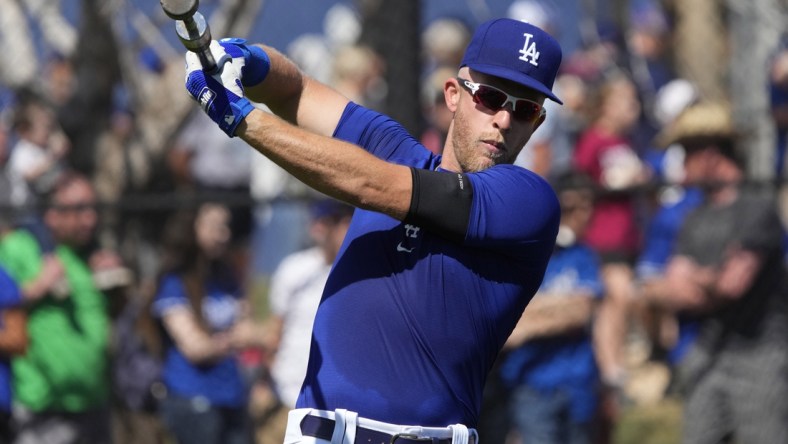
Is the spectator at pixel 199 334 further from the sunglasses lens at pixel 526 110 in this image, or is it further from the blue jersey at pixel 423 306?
the sunglasses lens at pixel 526 110

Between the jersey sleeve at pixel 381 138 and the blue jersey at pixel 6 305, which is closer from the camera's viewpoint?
the jersey sleeve at pixel 381 138

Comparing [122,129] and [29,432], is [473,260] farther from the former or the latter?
[122,129]

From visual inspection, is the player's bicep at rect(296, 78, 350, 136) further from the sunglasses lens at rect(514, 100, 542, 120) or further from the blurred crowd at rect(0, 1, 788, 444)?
the blurred crowd at rect(0, 1, 788, 444)

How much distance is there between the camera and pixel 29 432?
7.71 meters

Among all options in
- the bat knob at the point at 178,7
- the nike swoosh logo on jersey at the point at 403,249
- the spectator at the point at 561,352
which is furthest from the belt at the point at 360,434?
the spectator at the point at 561,352

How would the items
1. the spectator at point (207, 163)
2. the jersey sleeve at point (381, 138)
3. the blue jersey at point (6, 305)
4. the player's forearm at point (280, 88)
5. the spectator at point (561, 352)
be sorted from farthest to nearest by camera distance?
the spectator at point (207, 163), the blue jersey at point (6, 305), the spectator at point (561, 352), the player's forearm at point (280, 88), the jersey sleeve at point (381, 138)

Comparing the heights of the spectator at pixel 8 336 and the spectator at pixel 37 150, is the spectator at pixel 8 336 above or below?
below

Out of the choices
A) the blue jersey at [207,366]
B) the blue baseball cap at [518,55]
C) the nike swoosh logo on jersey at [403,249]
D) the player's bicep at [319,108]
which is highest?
the blue baseball cap at [518,55]

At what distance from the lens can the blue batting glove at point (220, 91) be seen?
3.79 meters

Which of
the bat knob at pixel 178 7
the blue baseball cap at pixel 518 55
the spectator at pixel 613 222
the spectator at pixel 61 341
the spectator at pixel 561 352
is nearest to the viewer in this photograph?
the bat knob at pixel 178 7

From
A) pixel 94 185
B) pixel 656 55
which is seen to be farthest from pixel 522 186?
pixel 656 55

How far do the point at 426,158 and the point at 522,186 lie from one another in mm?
382

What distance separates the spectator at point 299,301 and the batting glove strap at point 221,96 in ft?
11.6

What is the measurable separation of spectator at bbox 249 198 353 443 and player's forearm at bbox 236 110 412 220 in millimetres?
3466
